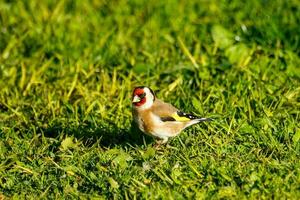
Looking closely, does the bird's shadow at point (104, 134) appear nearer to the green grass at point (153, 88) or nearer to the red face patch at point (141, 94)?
the green grass at point (153, 88)

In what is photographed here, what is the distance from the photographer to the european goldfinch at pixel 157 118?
6.49 meters

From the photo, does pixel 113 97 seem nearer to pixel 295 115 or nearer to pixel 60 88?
pixel 60 88

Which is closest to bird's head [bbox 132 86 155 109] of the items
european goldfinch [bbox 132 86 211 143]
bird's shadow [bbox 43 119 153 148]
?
european goldfinch [bbox 132 86 211 143]

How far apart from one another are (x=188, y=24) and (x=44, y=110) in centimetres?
245

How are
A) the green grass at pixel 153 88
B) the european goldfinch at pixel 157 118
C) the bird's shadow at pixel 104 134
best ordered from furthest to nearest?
the bird's shadow at pixel 104 134
the european goldfinch at pixel 157 118
the green grass at pixel 153 88

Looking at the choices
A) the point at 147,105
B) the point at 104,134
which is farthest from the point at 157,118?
the point at 104,134

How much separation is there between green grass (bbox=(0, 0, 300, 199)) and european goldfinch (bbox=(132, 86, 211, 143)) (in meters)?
0.13

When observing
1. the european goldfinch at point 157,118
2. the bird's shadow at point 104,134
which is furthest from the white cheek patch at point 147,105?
the bird's shadow at point 104,134

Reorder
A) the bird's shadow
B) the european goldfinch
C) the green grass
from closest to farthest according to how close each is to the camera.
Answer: the green grass
the european goldfinch
the bird's shadow

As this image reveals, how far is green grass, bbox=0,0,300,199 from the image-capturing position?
5926 mm

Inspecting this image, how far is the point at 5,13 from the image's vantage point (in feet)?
32.0

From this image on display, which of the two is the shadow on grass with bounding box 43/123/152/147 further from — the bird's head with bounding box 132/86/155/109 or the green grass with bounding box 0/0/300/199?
the bird's head with bounding box 132/86/155/109

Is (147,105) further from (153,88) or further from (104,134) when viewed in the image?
(153,88)

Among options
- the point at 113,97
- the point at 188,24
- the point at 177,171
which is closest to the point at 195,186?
the point at 177,171
